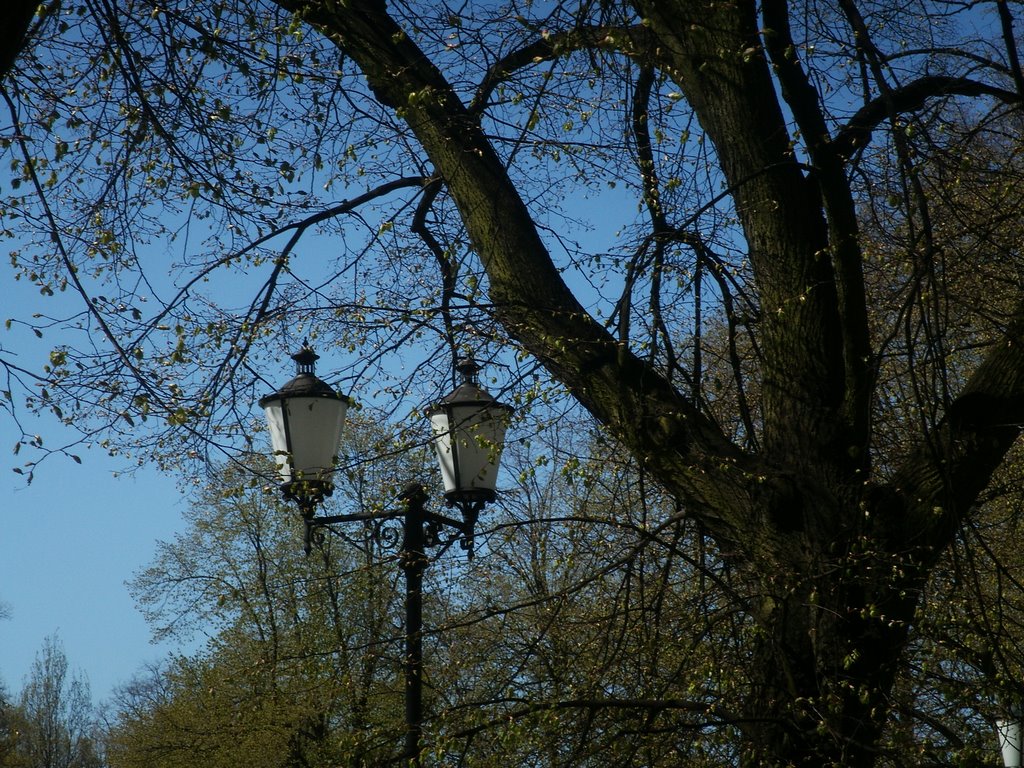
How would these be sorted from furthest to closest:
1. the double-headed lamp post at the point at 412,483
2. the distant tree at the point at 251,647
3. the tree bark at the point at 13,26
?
the distant tree at the point at 251,647, the double-headed lamp post at the point at 412,483, the tree bark at the point at 13,26

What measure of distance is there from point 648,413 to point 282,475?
99.4 inches

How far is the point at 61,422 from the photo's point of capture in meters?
5.99

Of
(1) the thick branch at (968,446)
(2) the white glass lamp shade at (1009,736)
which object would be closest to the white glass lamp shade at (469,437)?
(1) the thick branch at (968,446)

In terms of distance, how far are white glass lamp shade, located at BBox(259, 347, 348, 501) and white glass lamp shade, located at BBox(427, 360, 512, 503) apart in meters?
0.60

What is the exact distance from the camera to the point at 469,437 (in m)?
6.45

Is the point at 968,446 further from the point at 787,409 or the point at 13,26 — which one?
the point at 13,26

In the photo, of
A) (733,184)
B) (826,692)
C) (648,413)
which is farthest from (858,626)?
(733,184)

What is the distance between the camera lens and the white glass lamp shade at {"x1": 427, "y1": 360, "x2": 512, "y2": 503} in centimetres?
577

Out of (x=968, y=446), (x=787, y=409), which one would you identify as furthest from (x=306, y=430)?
(x=968, y=446)

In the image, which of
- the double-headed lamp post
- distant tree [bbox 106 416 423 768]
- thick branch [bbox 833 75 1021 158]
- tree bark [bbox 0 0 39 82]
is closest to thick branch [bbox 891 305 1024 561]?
thick branch [bbox 833 75 1021 158]

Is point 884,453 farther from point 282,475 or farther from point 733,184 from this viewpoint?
point 282,475

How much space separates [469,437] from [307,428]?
91 cm

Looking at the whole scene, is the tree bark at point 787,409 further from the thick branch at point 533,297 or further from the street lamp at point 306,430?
the street lamp at point 306,430

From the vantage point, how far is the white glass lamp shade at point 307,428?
6.43 metres
